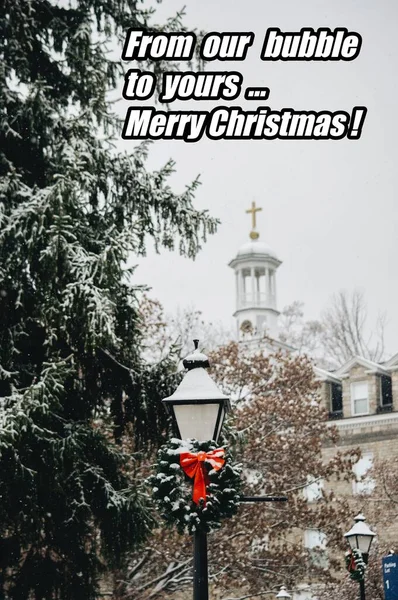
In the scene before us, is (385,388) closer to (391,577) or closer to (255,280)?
(255,280)

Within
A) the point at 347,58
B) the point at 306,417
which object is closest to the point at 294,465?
the point at 306,417

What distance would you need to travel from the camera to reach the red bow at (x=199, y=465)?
7238mm

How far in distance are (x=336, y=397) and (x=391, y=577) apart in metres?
30.3

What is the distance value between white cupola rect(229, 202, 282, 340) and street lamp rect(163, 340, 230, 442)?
46.9 metres

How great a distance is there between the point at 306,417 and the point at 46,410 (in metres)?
15.4

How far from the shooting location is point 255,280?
55.8 meters

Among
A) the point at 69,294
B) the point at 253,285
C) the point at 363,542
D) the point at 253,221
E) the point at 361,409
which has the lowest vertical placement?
the point at 363,542

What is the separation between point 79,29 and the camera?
14.7 meters

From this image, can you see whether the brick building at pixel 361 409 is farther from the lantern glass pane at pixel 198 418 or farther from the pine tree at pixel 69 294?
the lantern glass pane at pixel 198 418

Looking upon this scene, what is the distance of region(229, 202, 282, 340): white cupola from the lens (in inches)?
2156

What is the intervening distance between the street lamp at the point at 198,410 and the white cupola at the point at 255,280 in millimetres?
46856

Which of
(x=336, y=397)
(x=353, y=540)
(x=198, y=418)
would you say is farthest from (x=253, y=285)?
(x=198, y=418)

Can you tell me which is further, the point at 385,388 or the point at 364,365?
the point at 385,388

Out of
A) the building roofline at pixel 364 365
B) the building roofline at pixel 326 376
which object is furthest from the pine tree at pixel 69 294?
the building roofline at pixel 326 376
